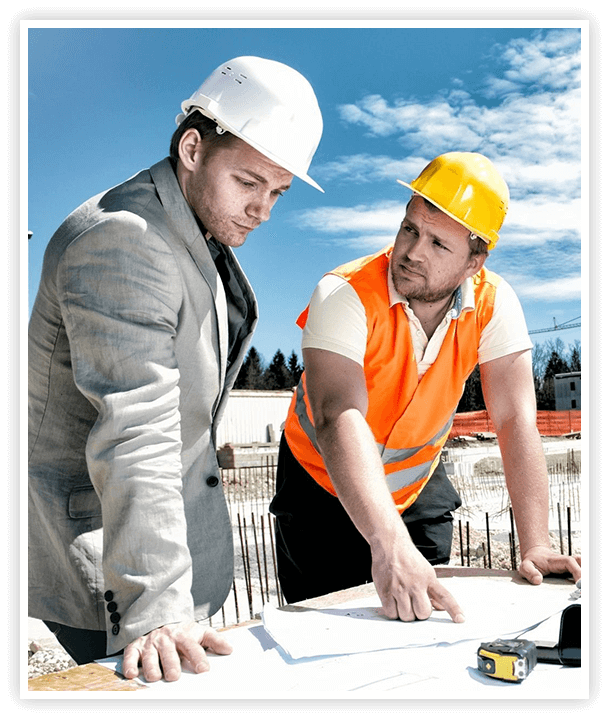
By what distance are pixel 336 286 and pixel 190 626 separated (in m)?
1.39

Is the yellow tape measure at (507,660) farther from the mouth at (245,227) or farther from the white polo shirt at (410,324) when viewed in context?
the mouth at (245,227)

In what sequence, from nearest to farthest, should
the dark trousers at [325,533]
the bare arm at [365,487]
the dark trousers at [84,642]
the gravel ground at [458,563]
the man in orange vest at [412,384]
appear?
the bare arm at [365,487], the dark trousers at [84,642], the man in orange vest at [412,384], the dark trousers at [325,533], the gravel ground at [458,563]

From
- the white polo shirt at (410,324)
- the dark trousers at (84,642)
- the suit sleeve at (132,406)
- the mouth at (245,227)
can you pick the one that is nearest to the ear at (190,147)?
the mouth at (245,227)

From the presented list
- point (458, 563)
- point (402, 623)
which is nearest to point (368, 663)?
point (402, 623)

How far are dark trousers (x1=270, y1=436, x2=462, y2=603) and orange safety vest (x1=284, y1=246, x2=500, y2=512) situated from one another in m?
0.10

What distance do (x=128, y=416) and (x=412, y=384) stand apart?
4.54ft

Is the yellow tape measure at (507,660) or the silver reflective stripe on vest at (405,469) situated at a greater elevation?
the silver reflective stripe on vest at (405,469)

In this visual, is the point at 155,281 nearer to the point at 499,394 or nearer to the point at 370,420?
the point at 370,420

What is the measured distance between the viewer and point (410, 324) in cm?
264

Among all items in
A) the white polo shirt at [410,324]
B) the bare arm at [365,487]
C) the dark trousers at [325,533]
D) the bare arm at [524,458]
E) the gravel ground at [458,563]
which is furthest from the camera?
the gravel ground at [458,563]

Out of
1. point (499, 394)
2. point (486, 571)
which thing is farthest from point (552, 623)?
point (499, 394)

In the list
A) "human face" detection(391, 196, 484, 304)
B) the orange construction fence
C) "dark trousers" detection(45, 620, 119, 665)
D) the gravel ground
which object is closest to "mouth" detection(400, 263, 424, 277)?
"human face" detection(391, 196, 484, 304)

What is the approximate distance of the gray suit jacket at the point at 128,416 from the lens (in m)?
1.53

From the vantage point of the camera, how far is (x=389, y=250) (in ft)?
9.12
